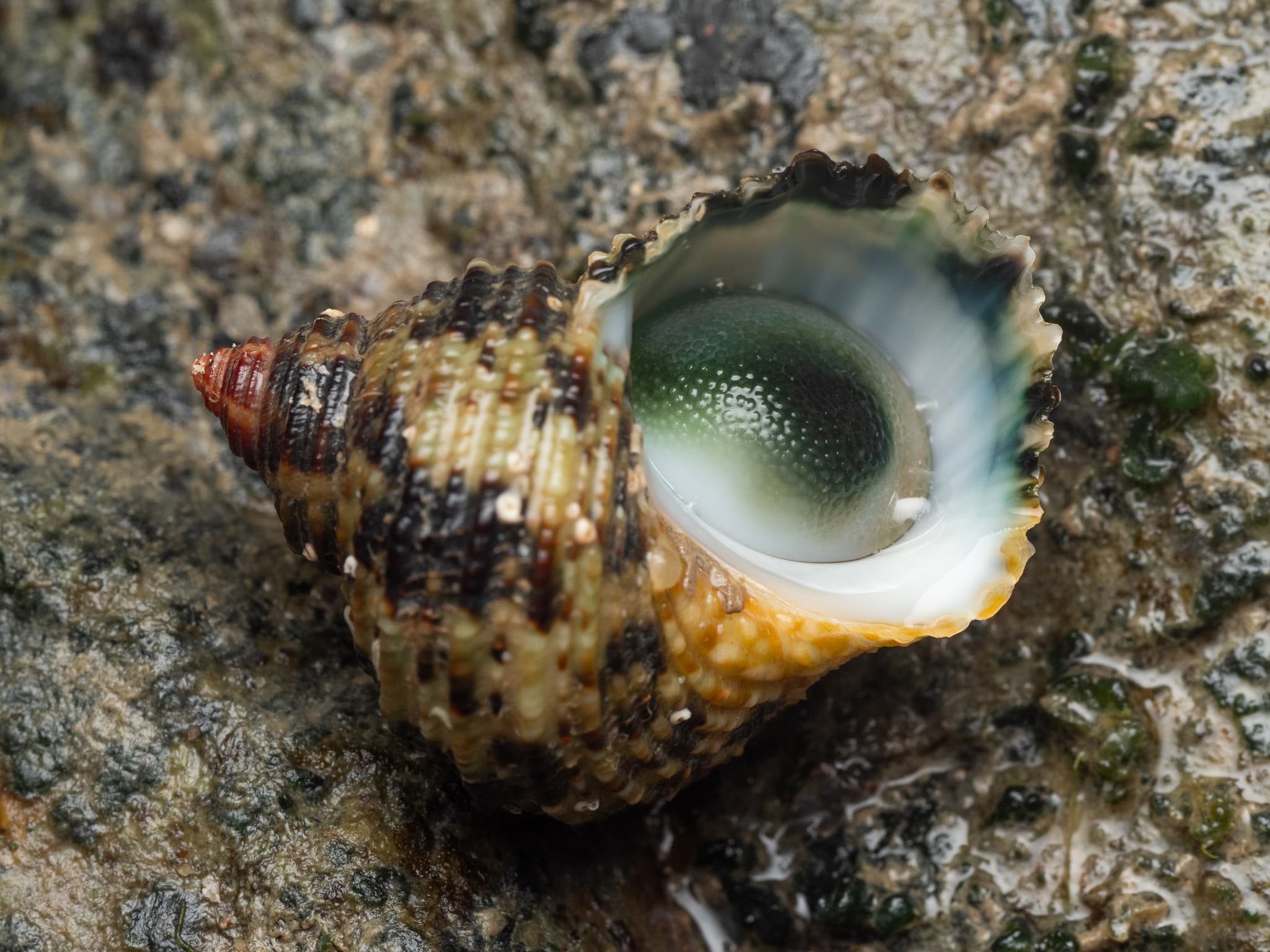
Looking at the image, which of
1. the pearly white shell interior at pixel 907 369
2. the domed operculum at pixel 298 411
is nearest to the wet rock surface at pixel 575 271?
the pearly white shell interior at pixel 907 369

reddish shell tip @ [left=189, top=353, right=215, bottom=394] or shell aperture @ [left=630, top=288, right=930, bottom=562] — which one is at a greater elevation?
reddish shell tip @ [left=189, top=353, right=215, bottom=394]

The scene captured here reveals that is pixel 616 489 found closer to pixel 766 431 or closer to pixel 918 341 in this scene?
pixel 766 431

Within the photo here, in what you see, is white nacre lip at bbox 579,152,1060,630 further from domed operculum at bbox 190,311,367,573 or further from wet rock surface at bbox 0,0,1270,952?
domed operculum at bbox 190,311,367,573

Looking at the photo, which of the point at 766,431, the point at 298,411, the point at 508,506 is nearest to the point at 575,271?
the point at 766,431

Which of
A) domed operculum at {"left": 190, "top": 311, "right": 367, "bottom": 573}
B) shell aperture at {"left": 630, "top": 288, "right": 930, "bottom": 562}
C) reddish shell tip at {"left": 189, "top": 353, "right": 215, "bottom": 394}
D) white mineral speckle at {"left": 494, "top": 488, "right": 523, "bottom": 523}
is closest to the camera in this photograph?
white mineral speckle at {"left": 494, "top": 488, "right": 523, "bottom": 523}

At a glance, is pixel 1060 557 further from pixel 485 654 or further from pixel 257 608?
pixel 257 608

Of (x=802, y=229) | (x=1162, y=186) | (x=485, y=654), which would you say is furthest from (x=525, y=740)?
(x=1162, y=186)

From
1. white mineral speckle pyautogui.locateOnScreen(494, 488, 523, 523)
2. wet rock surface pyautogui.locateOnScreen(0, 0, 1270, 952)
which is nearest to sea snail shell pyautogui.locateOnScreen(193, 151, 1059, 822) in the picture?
white mineral speckle pyautogui.locateOnScreen(494, 488, 523, 523)

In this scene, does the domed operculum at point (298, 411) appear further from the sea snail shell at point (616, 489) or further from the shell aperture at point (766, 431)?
the shell aperture at point (766, 431)
